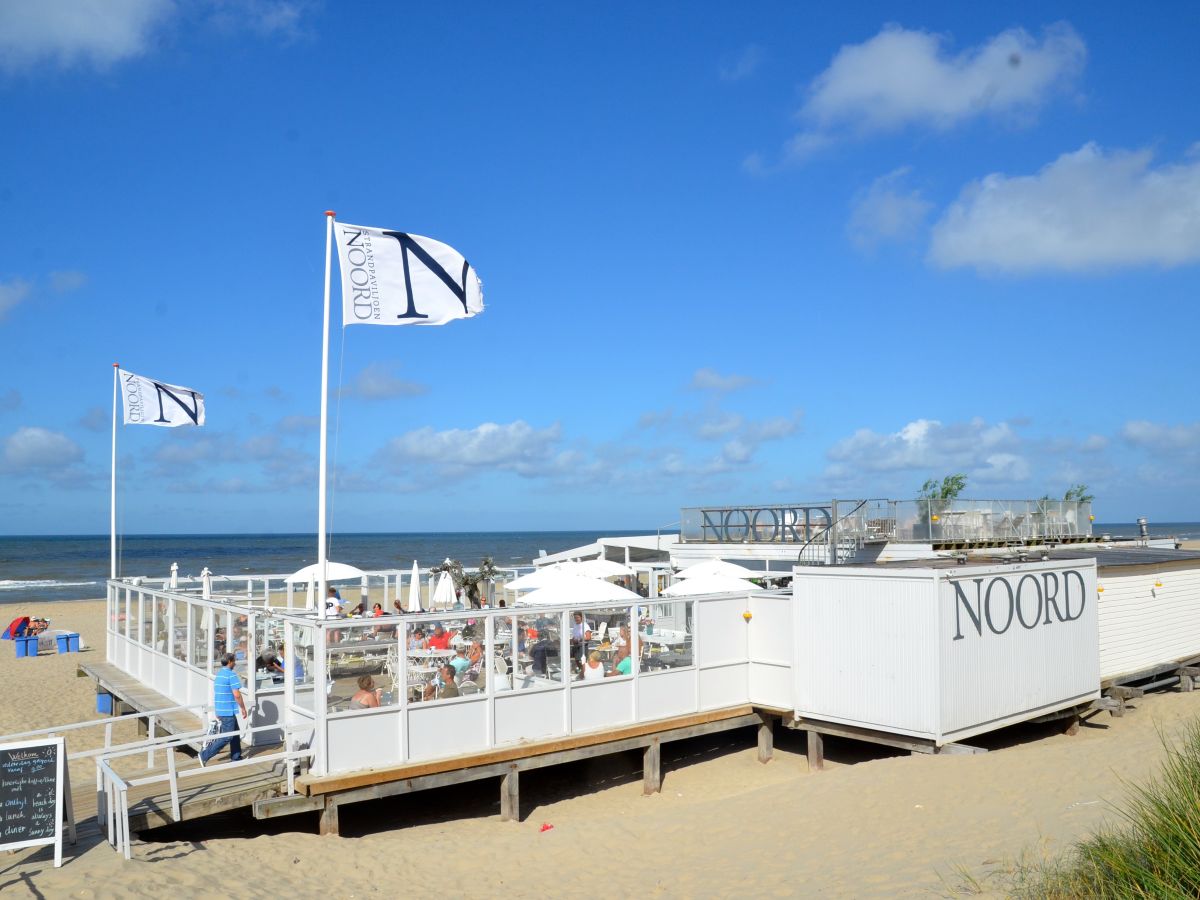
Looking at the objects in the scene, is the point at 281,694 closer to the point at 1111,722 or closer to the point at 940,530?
the point at 1111,722

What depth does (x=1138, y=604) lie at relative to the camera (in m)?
17.6

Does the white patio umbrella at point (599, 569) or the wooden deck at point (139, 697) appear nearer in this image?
the wooden deck at point (139, 697)

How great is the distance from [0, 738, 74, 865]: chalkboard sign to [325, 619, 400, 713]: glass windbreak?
2.69m

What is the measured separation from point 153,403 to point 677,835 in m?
12.8

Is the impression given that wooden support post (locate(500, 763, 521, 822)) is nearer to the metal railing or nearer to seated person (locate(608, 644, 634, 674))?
seated person (locate(608, 644, 634, 674))

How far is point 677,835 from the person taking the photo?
10773mm

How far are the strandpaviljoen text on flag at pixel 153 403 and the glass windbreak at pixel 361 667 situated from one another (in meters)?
9.37

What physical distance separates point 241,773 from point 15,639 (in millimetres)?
20813

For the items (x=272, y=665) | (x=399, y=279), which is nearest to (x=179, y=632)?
(x=272, y=665)

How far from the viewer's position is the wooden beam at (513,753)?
1030 centimetres

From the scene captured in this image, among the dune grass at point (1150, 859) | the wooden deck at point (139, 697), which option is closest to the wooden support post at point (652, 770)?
the wooden deck at point (139, 697)

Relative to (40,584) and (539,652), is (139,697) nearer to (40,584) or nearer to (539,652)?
(539,652)

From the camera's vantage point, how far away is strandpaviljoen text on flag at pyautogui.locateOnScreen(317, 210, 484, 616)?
35.9 ft

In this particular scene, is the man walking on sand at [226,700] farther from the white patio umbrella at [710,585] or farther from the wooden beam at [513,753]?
the white patio umbrella at [710,585]
